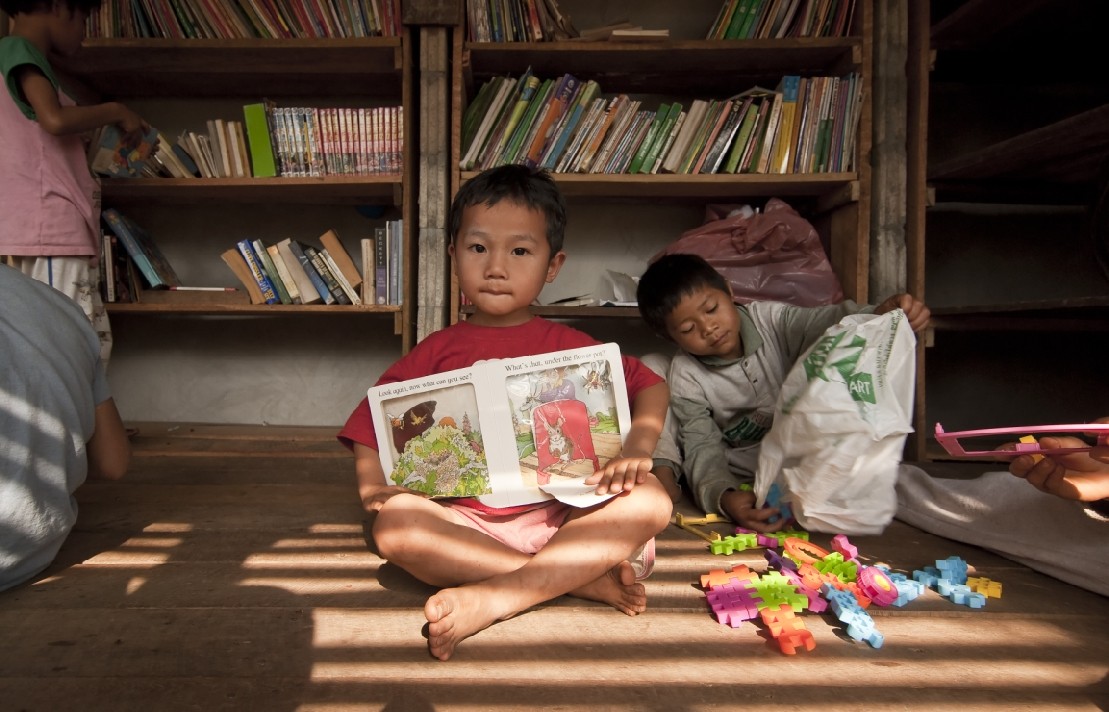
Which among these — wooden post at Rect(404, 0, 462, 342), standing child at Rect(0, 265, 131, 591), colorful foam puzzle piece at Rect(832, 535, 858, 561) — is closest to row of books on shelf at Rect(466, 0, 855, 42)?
wooden post at Rect(404, 0, 462, 342)

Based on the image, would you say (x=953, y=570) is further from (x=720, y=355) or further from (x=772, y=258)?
(x=772, y=258)

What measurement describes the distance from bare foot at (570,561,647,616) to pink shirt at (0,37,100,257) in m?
1.89

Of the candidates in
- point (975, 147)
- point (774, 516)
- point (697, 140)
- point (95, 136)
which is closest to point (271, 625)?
point (774, 516)

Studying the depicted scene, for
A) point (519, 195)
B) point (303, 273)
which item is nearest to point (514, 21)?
point (303, 273)

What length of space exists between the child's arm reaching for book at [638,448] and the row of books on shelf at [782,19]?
1704mm

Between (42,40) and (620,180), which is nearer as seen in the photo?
(42,40)

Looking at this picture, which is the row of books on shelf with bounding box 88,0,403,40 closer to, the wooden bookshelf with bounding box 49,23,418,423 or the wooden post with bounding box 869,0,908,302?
the wooden bookshelf with bounding box 49,23,418,423

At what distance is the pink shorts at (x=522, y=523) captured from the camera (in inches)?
47.5

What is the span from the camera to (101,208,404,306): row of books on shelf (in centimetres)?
248

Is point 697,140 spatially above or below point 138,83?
below

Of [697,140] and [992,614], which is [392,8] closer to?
[697,140]

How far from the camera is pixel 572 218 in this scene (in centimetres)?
284

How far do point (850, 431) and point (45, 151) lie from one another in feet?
7.67

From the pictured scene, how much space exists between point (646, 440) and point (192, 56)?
236cm
